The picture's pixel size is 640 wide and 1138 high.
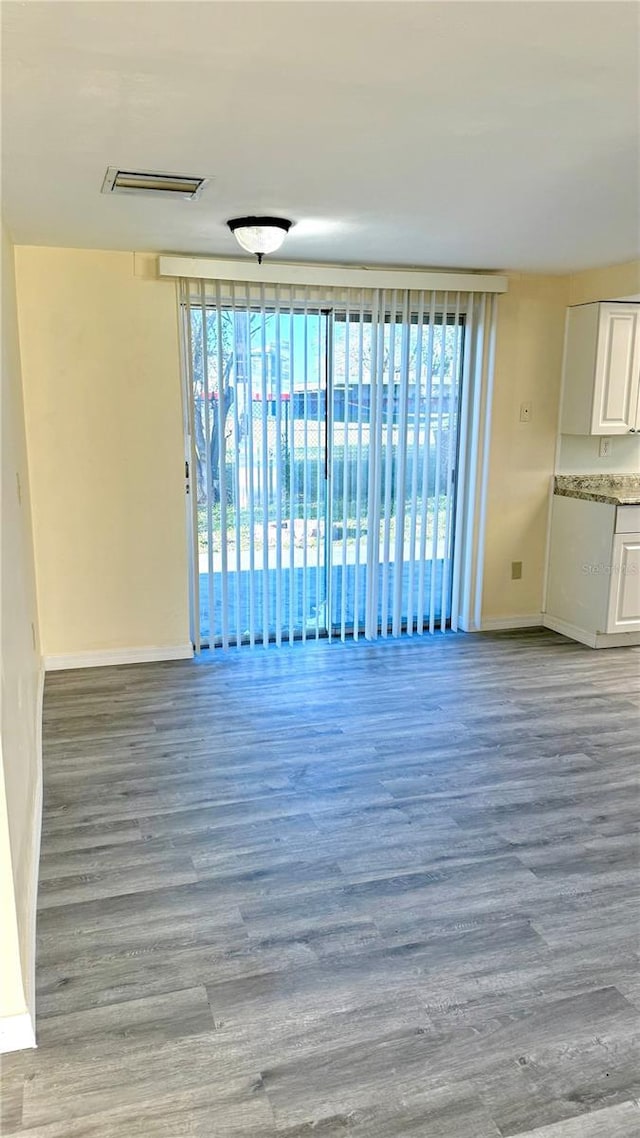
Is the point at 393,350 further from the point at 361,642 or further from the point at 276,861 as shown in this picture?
the point at 276,861

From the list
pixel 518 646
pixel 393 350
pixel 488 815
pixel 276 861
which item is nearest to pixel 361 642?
pixel 518 646

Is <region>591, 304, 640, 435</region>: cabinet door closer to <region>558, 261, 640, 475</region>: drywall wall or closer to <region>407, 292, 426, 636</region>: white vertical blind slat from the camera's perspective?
<region>558, 261, 640, 475</region>: drywall wall

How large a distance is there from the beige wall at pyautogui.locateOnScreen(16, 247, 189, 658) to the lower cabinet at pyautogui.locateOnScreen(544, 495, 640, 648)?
8.31ft

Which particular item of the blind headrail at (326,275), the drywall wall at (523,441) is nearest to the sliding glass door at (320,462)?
the blind headrail at (326,275)

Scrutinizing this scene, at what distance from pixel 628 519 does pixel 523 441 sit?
866 mm

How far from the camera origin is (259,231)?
3297mm

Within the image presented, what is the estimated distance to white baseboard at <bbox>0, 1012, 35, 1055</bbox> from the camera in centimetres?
182

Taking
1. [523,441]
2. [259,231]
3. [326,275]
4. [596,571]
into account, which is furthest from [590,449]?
[259,231]

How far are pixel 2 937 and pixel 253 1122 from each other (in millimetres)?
693

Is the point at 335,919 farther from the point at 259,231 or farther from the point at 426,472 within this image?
the point at 426,472

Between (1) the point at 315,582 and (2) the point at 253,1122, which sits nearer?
(2) the point at 253,1122

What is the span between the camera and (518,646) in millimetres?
4918

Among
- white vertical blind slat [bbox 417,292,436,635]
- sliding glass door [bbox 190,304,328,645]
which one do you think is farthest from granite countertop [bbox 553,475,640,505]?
sliding glass door [bbox 190,304,328,645]

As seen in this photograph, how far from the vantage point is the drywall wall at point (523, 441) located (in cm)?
496
